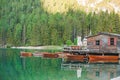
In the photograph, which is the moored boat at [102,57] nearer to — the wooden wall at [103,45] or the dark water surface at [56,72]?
the wooden wall at [103,45]

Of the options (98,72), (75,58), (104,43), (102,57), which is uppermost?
(104,43)

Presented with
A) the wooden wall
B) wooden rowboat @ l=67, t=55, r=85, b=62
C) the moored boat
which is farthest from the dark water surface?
the wooden wall

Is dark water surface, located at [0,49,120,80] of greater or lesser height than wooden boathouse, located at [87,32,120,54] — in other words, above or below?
below

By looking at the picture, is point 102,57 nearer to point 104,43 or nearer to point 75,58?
point 104,43

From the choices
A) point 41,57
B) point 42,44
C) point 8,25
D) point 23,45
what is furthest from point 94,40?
point 8,25

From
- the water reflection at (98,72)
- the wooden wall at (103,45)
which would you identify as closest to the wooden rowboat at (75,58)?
the wooden wall at (103,45)

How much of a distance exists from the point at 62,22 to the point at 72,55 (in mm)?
85234

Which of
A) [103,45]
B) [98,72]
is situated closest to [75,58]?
[103,45]

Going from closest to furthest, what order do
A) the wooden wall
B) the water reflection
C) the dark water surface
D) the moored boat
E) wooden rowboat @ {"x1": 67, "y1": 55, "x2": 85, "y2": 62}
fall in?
the dark water surface
the water reflection
the moored boat
wooden rowboat @ {"x1": 67, "y1": 55, "x2": 85, "y2": 62}
the wooden wall

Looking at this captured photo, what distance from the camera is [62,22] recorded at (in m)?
150

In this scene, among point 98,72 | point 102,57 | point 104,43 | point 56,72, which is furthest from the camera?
point 104,43

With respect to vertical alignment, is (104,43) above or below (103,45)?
above

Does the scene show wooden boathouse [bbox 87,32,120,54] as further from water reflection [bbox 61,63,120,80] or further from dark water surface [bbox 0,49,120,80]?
water reflection [bbox 61,63,120,80]

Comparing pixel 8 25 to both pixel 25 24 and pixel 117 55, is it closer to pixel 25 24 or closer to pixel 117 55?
pixel 25 24
